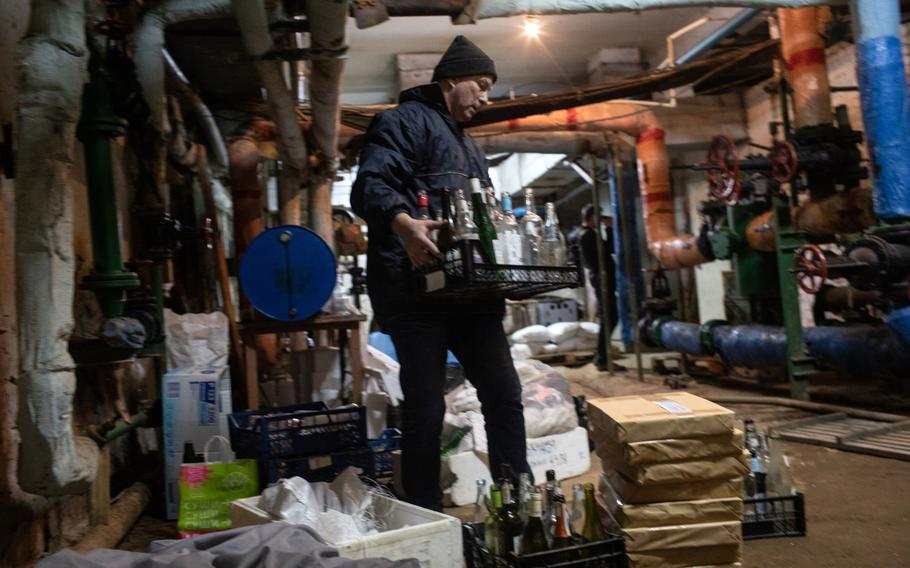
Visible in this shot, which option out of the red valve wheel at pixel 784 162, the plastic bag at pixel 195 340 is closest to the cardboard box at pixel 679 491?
the plastic bag at pixel 195 340

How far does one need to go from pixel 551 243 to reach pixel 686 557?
1057 millimetres

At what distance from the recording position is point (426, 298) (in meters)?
2.07

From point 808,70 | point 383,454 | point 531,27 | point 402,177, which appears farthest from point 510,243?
point 531,27

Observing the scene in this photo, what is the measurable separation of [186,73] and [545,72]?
4.25m

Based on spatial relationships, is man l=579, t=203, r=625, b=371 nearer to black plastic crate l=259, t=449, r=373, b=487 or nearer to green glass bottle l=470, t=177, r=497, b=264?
black plastic crate l=259, t=449, r=373, b=487

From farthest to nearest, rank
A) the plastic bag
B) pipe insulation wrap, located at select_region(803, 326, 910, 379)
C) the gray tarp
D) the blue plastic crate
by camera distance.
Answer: pipe insulation wrap, located at select_region(803, 326, 910, 379) < the plastic bag < the blue plastic crate < the gray tarp

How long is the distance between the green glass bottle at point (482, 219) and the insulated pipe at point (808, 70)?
323cm

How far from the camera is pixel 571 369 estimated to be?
7.47 meters

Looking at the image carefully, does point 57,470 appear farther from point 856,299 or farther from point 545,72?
point 545,72

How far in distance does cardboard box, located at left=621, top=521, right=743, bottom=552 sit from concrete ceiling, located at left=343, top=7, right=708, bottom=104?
4993 millimetres

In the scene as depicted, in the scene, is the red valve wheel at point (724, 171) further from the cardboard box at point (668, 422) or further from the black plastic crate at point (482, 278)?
the cardboard box at point (668, 422)

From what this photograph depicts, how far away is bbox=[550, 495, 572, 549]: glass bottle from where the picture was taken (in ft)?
5.72

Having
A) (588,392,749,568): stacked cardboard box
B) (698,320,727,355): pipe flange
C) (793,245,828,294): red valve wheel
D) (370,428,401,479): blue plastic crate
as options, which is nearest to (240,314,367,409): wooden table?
(370,428,401,479): blue plastic crate

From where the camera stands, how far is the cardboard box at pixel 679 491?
1.74m
